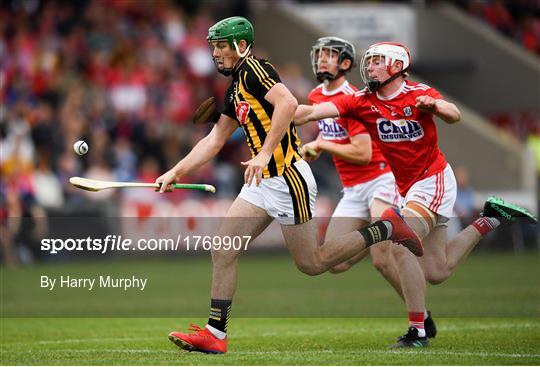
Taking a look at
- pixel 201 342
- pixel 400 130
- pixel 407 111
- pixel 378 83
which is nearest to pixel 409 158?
pixel 400 130

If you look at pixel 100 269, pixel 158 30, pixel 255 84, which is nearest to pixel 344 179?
pixel 255 84

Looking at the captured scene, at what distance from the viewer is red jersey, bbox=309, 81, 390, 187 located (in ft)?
36.1

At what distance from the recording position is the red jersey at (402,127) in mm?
9656

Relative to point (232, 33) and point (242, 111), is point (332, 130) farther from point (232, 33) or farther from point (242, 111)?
point (232, 33)

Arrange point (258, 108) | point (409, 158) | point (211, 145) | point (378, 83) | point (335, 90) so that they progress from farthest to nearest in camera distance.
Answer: point (335, 90), point (409, 158), point (378, 83), point (211, 145), point (258, 108)

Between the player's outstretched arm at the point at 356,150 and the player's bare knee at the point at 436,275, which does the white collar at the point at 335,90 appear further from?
the player's bare knee at the point at 436,275

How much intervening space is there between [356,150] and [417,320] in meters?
1.90

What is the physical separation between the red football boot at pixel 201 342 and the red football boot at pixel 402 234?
5.43 ft

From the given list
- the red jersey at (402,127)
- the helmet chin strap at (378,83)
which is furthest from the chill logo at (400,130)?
the helmet chin strap at (378,83)

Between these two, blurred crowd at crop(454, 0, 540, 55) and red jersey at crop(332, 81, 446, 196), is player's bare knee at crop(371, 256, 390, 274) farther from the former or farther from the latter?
blurred crowd at crop(454, 0, 540, 55)

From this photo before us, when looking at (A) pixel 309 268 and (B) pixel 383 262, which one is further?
(B) pixel 383 262

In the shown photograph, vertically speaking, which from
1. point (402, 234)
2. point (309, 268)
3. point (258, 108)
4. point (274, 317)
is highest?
point (258, 108)

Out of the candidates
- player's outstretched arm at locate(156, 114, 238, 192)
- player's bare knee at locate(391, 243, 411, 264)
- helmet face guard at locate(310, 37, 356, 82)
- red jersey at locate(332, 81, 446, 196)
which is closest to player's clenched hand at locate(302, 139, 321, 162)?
red jersey at locate(332, 81, 446, 196)

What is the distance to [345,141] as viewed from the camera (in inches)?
437
